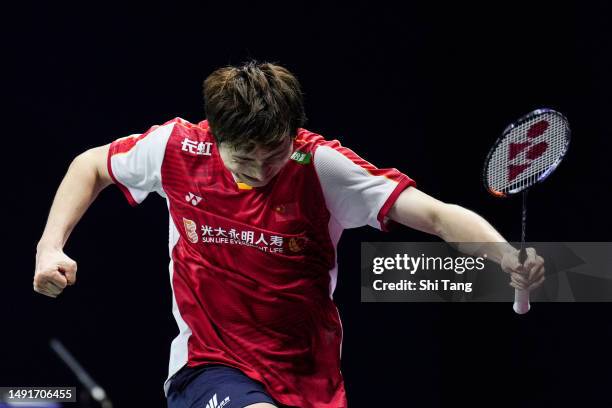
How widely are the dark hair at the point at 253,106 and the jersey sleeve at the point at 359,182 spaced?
0.11 metres

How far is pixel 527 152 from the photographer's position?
2777 mm

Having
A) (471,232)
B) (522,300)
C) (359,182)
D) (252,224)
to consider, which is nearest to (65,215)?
(252,224)

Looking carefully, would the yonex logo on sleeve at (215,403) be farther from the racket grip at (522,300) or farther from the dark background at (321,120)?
the dark background at (321,120)

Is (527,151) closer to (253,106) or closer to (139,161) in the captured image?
(253,106)

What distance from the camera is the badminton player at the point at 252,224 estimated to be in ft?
8.00

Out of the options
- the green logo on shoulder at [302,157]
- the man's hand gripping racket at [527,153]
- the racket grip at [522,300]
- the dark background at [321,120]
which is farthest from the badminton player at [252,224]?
the dark background at [321,120]

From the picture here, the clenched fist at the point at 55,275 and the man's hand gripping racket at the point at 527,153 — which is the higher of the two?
the man's hand gripping racket at the point at 527,153

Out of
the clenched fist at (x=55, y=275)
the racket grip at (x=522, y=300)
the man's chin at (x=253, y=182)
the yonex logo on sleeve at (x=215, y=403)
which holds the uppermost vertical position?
the man's chin at (x=253, y=182)

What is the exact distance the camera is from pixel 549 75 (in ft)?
12.3

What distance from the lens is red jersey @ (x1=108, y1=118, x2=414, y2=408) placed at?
100.0 inches

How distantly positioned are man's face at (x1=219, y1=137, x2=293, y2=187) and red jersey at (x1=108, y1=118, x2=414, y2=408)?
47mm

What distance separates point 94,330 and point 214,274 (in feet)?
4.70

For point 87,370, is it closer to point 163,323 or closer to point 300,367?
point 163,323

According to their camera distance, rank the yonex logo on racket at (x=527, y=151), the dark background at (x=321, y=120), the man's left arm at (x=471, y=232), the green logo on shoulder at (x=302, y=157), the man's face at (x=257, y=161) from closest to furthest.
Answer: the man's left arm at (x=471, y=232) < the man's face at (x=257, y=161) < the green logo on shoulder at (x=302, y=157) < the yonex logo on racket at (x=527, y=151) < the dark background at (x=321, y=120)
